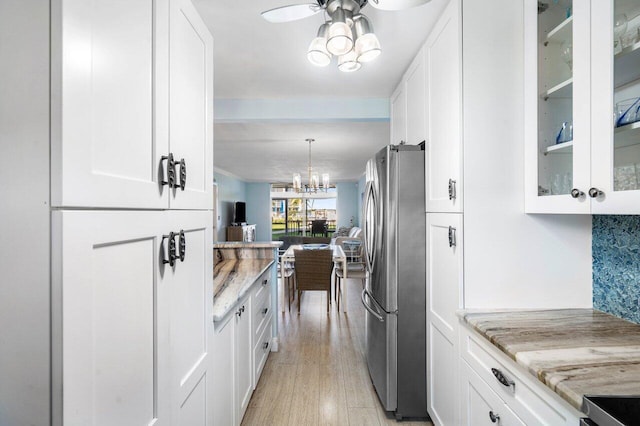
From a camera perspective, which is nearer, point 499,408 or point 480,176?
point 499,408

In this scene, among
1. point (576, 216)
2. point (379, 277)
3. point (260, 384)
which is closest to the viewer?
point (576, 216)

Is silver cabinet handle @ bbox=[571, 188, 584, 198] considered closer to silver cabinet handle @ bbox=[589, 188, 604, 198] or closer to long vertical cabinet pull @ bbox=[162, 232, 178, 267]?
silver cabinet handle @ bbox=[589, 188, 604, 198]

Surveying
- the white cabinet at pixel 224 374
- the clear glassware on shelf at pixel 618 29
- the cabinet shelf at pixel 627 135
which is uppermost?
the clear glassware on shelf at pixel 618 29

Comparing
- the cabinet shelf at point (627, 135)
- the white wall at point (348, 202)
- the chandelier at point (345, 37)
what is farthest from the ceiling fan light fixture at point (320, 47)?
the white wall at point (348, 202)

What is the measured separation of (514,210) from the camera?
1.43 meters

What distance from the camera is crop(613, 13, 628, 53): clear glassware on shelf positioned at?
1.01 m

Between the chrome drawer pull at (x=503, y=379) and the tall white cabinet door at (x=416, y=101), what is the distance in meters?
1.29

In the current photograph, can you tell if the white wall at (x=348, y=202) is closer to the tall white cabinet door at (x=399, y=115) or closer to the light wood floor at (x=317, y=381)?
the light wood floor at (x=317, y=381)

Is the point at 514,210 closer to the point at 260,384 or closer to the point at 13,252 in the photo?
the point at 13,252

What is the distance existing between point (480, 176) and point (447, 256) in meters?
0.43

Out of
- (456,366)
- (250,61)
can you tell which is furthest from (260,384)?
(250,61)

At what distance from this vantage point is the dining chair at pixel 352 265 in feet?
14.5

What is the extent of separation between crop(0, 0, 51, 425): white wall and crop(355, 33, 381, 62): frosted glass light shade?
111 centimetres

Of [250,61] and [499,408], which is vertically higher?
[250,61]
